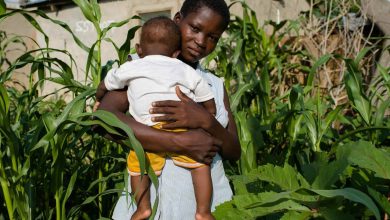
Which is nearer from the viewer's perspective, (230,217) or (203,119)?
(230,217)

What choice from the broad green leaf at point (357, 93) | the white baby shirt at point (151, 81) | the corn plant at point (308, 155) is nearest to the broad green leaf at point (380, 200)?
the corn plant at point (308, 155)

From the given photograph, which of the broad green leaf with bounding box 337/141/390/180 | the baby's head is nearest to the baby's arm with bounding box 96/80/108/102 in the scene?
the baby's head

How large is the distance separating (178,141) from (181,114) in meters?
0.07

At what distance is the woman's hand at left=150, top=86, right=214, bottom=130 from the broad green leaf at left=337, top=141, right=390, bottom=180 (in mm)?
368

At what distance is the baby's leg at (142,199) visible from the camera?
1212 mm

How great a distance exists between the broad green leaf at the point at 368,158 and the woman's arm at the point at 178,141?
13.3 inches

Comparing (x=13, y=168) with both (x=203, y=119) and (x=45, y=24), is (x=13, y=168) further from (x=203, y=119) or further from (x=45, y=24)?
(x=45, y=24)

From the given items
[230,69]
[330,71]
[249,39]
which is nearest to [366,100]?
[230,69]

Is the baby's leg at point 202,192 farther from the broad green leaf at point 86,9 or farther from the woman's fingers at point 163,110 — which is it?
the broad green leaf at point 86,9

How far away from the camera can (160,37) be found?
1.26 metres

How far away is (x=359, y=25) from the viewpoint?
4082 mm

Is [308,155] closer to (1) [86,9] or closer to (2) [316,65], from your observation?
(2) [316,65]

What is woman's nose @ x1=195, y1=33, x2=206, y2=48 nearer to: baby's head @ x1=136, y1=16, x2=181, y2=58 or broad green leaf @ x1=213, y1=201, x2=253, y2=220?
baby's head @ x1=136, y1=16, x2=181, y2=58

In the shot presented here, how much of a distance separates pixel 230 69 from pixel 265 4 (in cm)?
326
